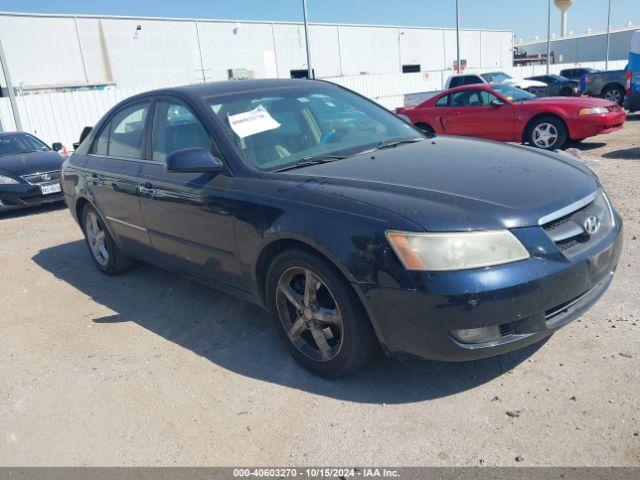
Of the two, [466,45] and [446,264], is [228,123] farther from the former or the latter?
[466,45]

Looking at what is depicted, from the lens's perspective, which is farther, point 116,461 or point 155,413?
point 155,413

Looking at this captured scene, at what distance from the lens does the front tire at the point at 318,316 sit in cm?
280

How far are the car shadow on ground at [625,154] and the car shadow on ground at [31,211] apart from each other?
9385 millimetres

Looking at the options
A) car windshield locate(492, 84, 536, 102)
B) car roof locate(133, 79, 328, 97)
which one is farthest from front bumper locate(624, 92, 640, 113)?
car roof locate(133, 79, 328, 97)

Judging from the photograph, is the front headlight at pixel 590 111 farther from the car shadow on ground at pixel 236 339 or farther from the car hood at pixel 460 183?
the car shadow on ground at pixel 236 339

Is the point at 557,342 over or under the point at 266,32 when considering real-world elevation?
under

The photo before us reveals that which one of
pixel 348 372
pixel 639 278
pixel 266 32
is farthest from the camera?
pixel 266 32

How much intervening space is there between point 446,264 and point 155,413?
A: 5.77ft

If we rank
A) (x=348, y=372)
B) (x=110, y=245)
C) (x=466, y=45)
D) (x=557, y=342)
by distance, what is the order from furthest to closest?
(x=466, y=45)
(x=110, y=245)
(x=557, y=342)
(x=348, y=372)

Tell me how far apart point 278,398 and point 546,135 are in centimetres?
898

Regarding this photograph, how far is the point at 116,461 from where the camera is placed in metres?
2.66

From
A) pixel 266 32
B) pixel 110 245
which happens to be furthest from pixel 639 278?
pixel 266 32

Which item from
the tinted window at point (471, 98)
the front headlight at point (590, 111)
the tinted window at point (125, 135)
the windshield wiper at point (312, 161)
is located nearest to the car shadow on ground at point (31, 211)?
the tinted window at point (125, 135)

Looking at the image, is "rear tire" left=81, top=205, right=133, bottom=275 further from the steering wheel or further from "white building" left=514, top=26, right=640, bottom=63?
"white building" left=514, top=26, right=640, bottom=63
